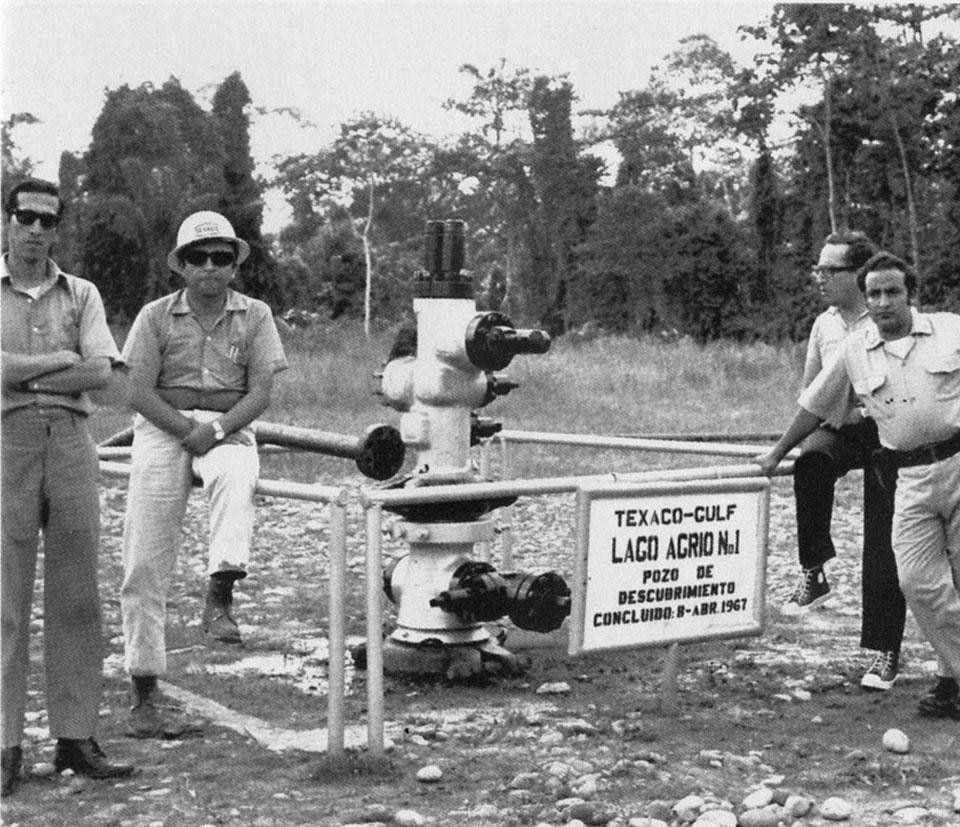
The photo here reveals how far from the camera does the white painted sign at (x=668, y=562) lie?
5895 mm

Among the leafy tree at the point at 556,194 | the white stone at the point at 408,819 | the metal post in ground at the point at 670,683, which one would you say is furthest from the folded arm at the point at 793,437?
the leafy tree at the point at 556,194

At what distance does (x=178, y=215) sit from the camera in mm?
41469

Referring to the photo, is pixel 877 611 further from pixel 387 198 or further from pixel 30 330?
pixel 387 198

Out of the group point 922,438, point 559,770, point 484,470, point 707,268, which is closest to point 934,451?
point 922,438

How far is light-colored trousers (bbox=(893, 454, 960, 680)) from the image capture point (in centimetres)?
614

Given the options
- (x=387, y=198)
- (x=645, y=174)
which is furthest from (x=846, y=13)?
(x=387, y=198)

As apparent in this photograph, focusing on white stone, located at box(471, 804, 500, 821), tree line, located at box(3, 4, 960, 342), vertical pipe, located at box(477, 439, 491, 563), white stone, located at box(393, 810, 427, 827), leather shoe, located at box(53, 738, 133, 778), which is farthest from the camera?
tree line, located at box(3, 4, 960, 342)

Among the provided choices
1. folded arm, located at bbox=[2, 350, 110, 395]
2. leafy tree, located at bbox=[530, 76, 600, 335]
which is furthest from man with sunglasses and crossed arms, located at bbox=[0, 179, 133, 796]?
leafy tree, located at bbox=[530, 76, 600, 335]

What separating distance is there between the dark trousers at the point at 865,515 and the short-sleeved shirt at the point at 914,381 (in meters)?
0.56

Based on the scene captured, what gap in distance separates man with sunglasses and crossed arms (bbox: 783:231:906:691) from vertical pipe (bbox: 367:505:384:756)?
232 cm

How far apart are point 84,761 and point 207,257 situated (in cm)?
195

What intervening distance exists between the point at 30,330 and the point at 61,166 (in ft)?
150

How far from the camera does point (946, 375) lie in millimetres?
6117

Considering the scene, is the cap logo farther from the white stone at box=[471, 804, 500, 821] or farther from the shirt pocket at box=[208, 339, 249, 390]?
the white stone at box=[471, 804, 500, 821]
